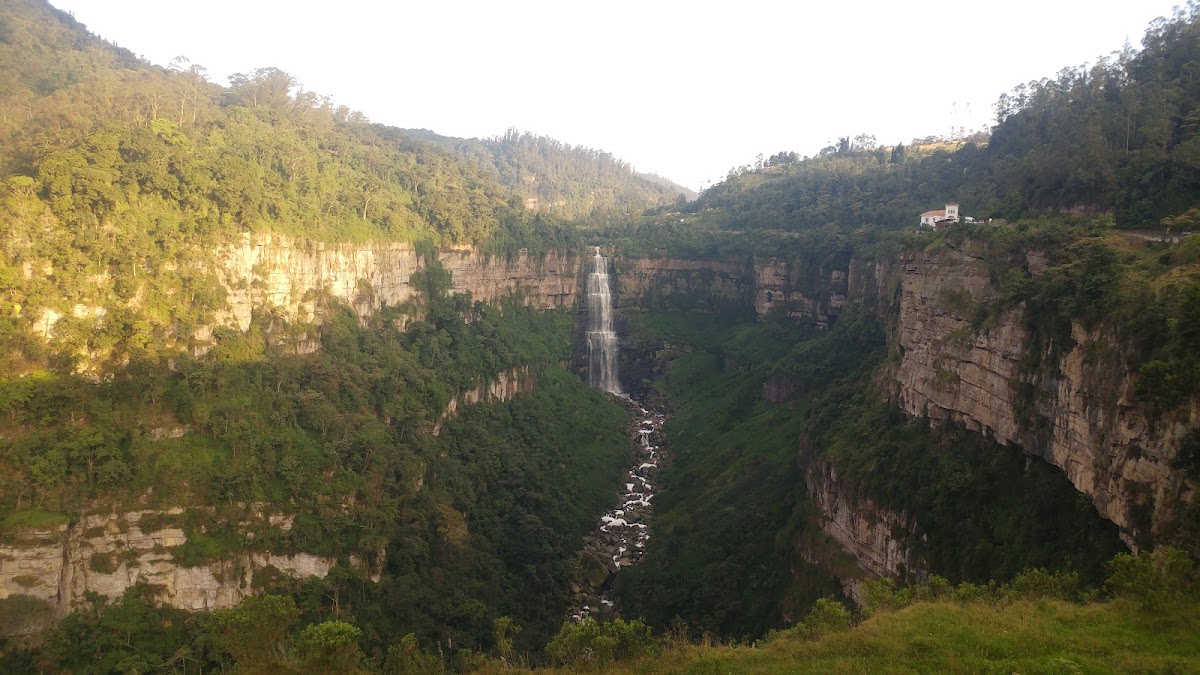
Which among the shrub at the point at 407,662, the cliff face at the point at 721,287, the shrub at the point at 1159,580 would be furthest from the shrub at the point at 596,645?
the cliff face at the point at 721,287

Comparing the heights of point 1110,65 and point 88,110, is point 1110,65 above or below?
above

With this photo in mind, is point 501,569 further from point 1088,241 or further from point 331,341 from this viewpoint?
point 1088,241

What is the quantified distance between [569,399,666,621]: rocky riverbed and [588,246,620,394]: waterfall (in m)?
10.9

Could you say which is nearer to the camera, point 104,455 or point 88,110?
point 104,455

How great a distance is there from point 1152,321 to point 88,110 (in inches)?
1804

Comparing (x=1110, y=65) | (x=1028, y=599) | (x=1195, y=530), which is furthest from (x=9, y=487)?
(x=1110, y=65)

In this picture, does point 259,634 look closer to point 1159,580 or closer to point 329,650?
point 329,650

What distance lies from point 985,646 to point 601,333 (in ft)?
177

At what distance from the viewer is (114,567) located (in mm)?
23938

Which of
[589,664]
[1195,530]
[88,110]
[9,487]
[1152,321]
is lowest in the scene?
[589,664]

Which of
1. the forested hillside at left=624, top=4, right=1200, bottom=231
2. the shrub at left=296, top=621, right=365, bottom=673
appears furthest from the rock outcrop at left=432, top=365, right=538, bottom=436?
the forested hillside at left=624, top=4, right=1200, bottom=231

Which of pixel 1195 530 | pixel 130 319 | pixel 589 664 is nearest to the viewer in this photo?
pixel 1195 530

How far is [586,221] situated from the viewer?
90.6 metres

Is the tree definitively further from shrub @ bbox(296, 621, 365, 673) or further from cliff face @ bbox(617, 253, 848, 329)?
cliff face @ bbox(617, 253, 848, 329)
